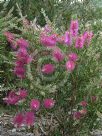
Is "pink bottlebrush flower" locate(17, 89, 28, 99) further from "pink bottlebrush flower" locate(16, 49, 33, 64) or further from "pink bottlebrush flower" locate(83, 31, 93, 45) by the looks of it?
"pink bottlebrush flower" locate(83, 31, 93, 45)

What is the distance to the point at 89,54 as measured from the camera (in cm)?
525

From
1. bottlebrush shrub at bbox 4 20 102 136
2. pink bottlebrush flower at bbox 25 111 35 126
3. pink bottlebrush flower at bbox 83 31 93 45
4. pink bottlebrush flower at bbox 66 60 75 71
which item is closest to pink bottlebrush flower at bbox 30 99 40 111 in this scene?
bottlebrush shrub at bbox 4 20 102 136

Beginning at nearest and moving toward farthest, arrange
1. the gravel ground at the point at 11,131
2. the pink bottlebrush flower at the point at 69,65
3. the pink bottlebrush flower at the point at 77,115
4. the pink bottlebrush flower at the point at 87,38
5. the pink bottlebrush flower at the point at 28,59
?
1. the pink bottlebrush flower at the point at 69,65
2. the pink bottlebrush flower at the point at 28,59
3. the pink bottlebrush flower at the point at 87,38
4. the pink bottlebrush flower at the point at 77,115
5. the gravel ground at the point at 11,131

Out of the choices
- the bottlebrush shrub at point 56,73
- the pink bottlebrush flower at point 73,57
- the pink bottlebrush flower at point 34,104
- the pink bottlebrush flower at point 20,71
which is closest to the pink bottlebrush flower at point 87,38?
the bottlebrush shrub at point 56,73

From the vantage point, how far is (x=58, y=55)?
16.8 feet

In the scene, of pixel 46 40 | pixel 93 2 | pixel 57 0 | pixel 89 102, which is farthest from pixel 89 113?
pixel 93 2

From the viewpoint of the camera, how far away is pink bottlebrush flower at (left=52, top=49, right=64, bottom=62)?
16.8ft

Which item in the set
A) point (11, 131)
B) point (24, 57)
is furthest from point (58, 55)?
point (11, 131)

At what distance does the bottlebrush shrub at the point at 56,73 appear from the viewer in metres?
5.16

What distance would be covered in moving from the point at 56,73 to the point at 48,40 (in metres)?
0.37

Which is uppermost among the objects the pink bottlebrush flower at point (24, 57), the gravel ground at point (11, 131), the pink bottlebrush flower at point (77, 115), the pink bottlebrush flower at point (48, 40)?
the pink bottlebrush flower at point (48, 40)

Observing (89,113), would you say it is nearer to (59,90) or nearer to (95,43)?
(59,90)

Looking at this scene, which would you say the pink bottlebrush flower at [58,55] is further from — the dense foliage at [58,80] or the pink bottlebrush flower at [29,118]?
the pink bottlebrush flower at [29,118]

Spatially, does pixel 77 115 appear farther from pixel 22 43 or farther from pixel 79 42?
pixel 22 43
